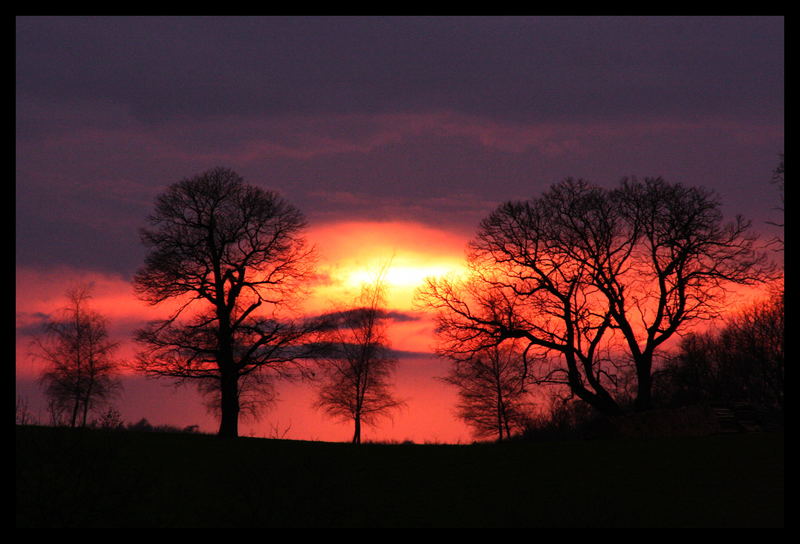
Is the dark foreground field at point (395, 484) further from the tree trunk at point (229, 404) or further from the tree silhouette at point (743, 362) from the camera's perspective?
the tree silhouette at point (743, 362)

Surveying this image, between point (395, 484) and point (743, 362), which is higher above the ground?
point (743, 362)

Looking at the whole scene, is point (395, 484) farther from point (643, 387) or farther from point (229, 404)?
point (643, 387)

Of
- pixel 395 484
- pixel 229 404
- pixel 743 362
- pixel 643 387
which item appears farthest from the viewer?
pixel 743 362

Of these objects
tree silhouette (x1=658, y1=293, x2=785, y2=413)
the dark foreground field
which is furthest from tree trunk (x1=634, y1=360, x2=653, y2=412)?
tree silhouette (x1=658, y1=293, x2=785, y2=413)

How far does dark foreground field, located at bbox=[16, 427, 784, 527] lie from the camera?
46.8ft

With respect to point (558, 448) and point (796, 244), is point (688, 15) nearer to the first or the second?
point (796, 244)

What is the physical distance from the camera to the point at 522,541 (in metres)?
12.1

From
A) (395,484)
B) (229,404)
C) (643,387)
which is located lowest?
(395,484)

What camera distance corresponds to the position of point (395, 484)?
60.0ft

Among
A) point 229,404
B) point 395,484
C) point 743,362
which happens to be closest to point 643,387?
point 395,484

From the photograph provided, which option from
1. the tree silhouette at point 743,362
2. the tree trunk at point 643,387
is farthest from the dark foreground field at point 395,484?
the tree silhouette at point 743,362

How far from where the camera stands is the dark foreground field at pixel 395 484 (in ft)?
46.8

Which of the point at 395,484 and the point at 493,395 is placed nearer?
the point at 395,484
